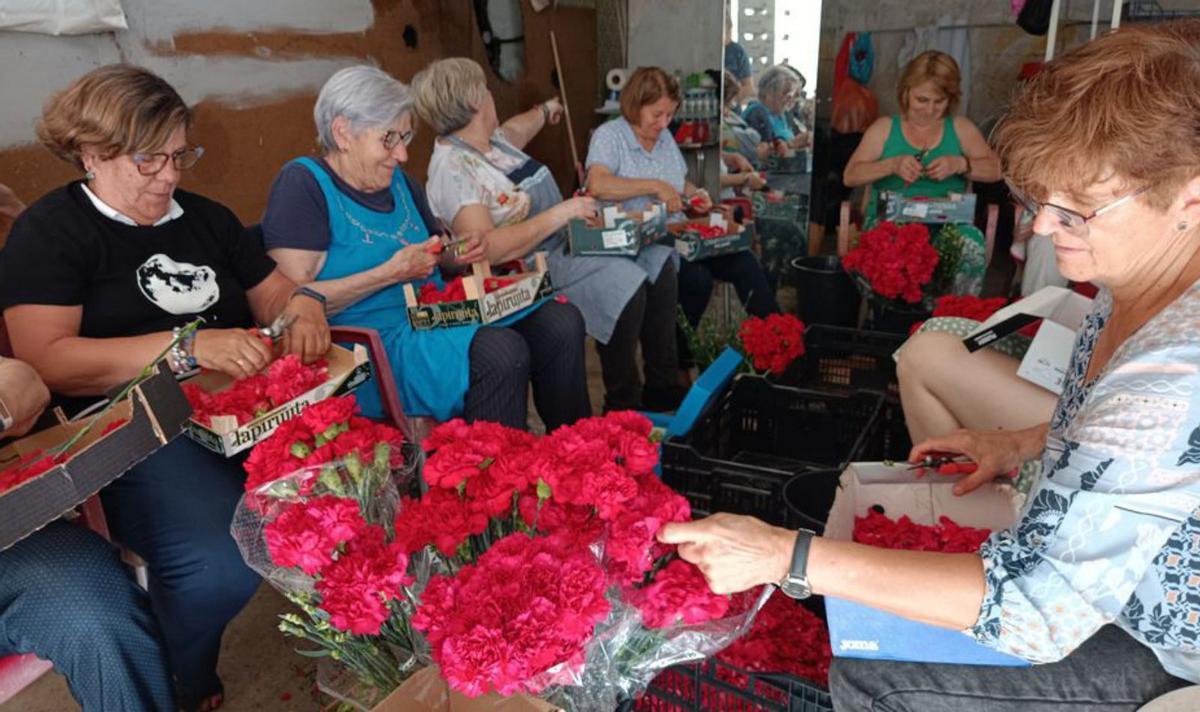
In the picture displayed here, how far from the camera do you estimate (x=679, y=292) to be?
3816 mm

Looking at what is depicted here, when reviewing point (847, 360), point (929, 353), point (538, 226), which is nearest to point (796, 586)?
point (929, 353)

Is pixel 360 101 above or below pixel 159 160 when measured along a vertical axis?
above

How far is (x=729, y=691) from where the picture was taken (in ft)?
4.28

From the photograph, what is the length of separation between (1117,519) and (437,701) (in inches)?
36.7

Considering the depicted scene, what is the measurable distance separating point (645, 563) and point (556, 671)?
17 cm

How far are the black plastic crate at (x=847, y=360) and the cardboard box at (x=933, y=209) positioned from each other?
2.76 ft

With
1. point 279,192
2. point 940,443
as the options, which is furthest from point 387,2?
point 940,443

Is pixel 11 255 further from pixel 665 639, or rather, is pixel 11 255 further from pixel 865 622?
pixel 865 622

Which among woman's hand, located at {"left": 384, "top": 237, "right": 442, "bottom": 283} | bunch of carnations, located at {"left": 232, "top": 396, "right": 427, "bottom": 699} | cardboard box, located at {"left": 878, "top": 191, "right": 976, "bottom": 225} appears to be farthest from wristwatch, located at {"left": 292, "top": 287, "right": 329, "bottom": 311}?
cardboard box, located at {"left": 878, "top": 191, "right": 976, "bottom": 225}

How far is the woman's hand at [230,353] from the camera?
182 cm

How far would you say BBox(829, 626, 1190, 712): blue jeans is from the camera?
1.13 metres

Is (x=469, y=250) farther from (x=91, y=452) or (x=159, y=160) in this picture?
(x=91, y=452)

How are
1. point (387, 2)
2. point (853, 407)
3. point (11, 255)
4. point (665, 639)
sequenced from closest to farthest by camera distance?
point (665, 639), point (11, 255), point (853, 407), point (387, 2)

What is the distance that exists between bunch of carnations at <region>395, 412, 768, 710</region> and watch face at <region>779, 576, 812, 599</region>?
3.2 inches
